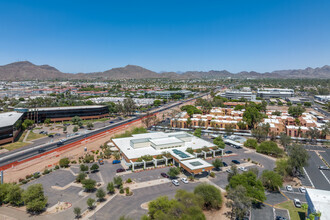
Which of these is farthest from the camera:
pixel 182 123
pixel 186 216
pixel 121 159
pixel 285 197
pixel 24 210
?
pixel 182 123

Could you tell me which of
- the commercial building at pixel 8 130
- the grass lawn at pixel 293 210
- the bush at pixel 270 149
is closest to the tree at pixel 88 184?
the grass lawn at pixel 293 210

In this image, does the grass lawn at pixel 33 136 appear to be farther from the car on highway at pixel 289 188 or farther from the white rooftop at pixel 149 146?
the car on highway at pixel 289 188

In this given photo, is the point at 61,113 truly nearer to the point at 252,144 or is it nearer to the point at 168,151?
the point at 168,151

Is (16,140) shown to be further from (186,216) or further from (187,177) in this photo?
(186,216)

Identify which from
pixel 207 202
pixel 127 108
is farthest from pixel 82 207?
pixel 127 108

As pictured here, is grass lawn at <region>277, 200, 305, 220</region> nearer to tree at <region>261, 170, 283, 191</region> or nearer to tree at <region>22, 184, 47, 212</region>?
tree at <region>261, 170, 283, 191</region>

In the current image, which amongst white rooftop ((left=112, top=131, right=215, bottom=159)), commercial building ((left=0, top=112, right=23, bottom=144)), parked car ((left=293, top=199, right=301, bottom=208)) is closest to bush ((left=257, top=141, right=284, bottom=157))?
white rooftop ((left=112, top=131, right=215, bottom=159))

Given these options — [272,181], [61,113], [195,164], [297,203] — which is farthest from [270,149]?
[61,113]
